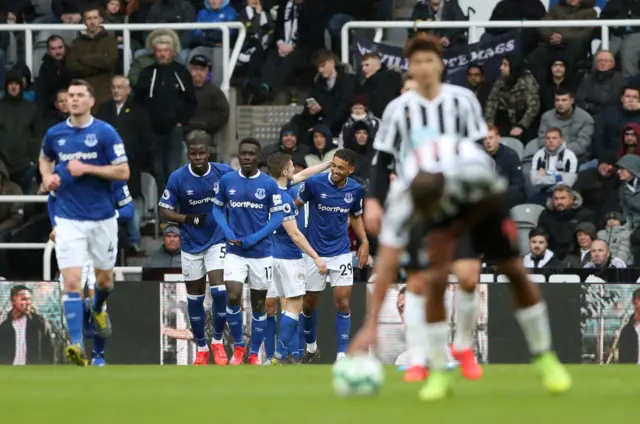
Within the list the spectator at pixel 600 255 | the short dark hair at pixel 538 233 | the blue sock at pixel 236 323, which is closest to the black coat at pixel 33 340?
the blue sock at pixel 236 323

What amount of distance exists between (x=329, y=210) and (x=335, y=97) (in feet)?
12.8

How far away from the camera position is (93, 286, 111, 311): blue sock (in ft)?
52.0

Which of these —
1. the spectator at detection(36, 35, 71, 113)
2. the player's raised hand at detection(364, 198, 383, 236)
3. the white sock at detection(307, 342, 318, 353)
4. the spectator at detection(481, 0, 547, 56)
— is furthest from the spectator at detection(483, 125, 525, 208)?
the player's raised hand at detection(364, 198, 383, 236)

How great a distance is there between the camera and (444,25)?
22594mm

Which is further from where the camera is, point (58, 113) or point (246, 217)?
point (58, 113)

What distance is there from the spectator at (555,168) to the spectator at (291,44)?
4.02m

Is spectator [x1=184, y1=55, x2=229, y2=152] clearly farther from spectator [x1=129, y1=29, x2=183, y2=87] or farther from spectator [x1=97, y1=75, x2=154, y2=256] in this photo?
spectator [x1=97, y1=75, x2=154, y2=256]

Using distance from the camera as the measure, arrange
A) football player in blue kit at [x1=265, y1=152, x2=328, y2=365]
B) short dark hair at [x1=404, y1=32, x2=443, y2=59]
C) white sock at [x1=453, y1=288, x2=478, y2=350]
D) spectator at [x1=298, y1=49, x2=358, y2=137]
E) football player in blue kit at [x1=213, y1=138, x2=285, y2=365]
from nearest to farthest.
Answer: short dark hair at [x1=404, y1=32, x2=443, y2=59]
white sock at [x1=453, y1=288, x2=478, y2=350]
football player in blue kit at [x1=213, y1=138, x2=285, y2=365]
football player in blue kit at [x1=265, y1=152, x2=328, y2=365]
spectator at [x1=298, y1=49, x2=358, y2=137]

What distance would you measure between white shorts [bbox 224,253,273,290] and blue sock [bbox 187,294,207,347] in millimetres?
624

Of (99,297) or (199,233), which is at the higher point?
(199,233)

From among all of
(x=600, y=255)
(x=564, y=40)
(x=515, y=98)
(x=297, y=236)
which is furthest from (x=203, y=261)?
(x=564, y=40)

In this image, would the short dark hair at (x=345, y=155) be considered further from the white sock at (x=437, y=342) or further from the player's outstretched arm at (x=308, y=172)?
the white sock at (x=437, y=342)

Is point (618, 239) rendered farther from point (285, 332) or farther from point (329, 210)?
point (285, 332)

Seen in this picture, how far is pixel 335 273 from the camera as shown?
19.2 m
